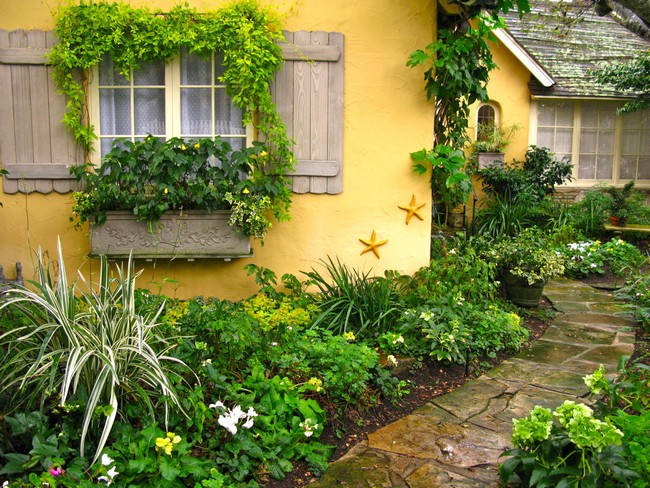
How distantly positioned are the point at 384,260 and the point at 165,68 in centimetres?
249

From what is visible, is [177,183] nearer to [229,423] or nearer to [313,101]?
[313,101]

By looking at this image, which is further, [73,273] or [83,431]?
[73,273]

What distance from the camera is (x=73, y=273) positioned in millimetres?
5328

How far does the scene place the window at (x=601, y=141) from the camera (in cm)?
1162

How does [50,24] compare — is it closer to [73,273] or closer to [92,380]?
[73,273]

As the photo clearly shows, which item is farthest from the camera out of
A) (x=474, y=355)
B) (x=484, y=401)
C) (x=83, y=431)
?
(x=474, y=355)

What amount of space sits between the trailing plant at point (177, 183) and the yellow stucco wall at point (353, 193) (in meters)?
0.46

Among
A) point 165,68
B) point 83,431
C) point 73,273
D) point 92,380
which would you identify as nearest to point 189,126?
point 165,68

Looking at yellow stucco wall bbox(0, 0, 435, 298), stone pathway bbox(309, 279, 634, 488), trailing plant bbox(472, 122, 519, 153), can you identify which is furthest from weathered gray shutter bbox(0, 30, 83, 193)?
trailing plant bbox(472, 122, 519, 153)

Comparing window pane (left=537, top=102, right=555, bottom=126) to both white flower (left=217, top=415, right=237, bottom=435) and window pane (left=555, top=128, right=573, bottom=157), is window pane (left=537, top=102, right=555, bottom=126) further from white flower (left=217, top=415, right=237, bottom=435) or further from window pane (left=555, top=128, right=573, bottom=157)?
white flower (left=217, top=415, right=237, bottom=435)

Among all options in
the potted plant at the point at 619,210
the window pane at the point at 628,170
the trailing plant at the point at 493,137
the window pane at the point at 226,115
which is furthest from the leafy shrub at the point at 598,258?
the window pane at the point at 226,115

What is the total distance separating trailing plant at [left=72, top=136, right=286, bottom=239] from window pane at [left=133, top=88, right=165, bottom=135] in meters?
0.36

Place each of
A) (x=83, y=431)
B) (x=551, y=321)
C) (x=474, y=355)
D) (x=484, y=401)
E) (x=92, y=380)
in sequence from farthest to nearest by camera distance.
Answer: (x=551, y=321) < (x=474, y=355) < (x=484, y=401) < (x=92, y=380) < (x=83, y=431)

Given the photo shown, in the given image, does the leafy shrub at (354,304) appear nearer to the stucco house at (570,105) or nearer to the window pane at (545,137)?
the stucco house at (570,105)
